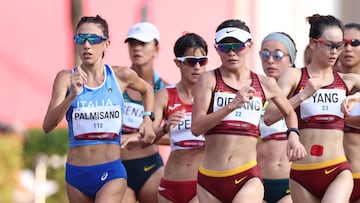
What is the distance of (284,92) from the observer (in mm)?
10609

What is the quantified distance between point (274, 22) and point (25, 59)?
599cm

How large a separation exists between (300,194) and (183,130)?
54.5 inches

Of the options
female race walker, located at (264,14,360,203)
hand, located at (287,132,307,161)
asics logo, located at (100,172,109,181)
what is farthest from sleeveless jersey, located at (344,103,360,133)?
asics logo, located at (100,172,109,181)

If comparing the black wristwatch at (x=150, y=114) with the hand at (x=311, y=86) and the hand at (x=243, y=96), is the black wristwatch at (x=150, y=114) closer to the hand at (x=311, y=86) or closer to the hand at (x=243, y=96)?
the hand at (x=311, y=86)

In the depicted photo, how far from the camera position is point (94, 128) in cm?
1091

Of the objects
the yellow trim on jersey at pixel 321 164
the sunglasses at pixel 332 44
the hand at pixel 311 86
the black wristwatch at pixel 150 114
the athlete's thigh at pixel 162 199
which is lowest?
the athlete's thigh at pixel 162 199

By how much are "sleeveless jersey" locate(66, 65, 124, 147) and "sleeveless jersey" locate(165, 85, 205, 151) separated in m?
0.77

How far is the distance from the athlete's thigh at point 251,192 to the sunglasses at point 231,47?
105cm

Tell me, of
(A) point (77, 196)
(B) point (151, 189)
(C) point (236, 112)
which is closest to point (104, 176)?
(A) point (77, 196)

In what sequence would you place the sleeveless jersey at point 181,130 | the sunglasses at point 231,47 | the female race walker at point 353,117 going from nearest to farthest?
the sunglasses at point 231,47
the female race walker at point 353,117
the sleeveless jersey at point 181,130

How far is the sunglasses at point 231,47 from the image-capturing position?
10.1 metres

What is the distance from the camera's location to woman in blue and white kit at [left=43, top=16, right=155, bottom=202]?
35.7 feet

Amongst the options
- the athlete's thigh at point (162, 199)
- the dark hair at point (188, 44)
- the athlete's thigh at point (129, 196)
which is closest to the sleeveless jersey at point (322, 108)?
the dark hair at point (188, 44)

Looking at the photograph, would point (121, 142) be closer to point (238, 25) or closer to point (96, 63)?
point (96, 63)
